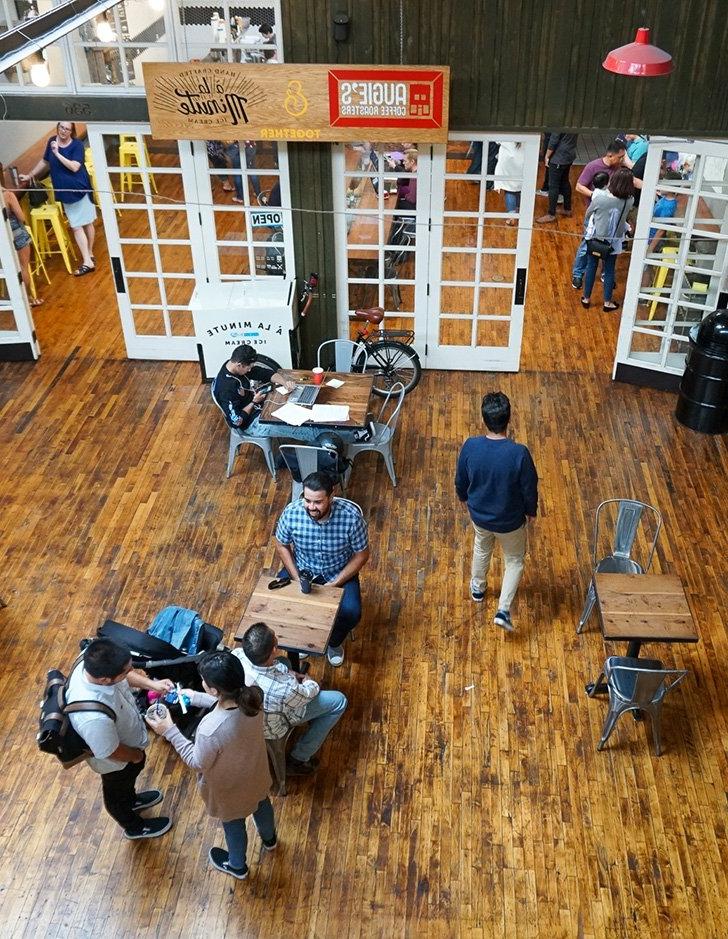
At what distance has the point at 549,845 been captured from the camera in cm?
468

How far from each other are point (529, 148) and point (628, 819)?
5349mm

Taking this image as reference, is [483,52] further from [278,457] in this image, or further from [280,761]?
[280,761]

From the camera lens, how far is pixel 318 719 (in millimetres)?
4805

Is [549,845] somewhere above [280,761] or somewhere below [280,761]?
below

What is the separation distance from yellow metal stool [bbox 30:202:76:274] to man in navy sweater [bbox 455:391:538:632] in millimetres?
6738

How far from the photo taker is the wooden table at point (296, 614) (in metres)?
4.86

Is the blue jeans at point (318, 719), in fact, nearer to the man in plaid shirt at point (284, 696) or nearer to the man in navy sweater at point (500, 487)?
the man in plaid shirt at point (284, 696)

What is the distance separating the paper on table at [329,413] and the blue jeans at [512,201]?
260 centimetres

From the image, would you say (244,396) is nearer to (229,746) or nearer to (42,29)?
(42,29)

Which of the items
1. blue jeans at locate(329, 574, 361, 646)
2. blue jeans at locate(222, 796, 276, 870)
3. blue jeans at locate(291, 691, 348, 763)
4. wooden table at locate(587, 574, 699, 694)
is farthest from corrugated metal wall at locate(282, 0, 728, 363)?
blue jeans at locate(222, 796, 276, 870)

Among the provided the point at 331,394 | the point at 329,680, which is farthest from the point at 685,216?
the point at 329,680

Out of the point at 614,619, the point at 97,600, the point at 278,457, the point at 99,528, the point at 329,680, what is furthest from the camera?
the point at 278,457

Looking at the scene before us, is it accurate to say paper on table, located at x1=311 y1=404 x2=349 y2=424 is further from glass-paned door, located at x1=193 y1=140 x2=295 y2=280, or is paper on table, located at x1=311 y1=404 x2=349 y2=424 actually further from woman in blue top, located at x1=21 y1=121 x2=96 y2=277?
woman in blue top, located at x1=21 y1=121 x2=96 y2=277

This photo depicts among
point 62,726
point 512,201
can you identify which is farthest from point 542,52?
point 62,726
